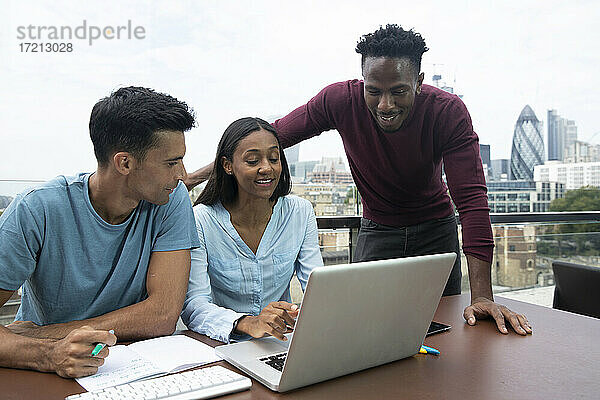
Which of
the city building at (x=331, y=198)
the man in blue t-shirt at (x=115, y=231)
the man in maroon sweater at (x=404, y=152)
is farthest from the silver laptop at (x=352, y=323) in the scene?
the city building at (x=331, y=198)

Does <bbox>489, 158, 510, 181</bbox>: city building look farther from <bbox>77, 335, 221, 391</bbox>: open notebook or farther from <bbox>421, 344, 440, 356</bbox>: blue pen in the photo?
<bbox>77, 335, 221, 391</bbox>: open notebook

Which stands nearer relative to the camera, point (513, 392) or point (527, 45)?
point (513, 392)

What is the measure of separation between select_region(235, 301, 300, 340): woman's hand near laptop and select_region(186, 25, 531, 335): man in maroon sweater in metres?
0.64

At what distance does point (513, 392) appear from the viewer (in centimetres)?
88

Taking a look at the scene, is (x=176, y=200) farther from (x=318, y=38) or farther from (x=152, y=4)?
(x=318, y=38)

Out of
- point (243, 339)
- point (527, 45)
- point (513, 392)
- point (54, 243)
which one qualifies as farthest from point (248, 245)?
point (527, 45)

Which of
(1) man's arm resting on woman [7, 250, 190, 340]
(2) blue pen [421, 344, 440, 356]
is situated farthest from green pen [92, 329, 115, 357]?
(2) blue pen [421, 344, 440, 356]

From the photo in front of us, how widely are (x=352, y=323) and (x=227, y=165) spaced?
2.92 ft

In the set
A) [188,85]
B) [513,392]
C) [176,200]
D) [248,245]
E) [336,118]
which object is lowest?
[513,392]

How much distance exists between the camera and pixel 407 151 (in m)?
1.91

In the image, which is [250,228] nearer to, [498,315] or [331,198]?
[498,315]

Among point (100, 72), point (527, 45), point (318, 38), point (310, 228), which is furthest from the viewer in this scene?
point (527, 45)

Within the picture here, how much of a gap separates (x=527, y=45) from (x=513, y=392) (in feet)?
11.3

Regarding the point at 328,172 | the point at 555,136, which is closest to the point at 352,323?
the point at 328,172
